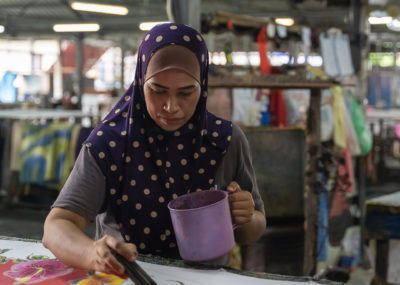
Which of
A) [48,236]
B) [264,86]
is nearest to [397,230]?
[264,86]

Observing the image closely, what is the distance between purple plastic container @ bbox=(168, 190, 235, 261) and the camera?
1.13 meters

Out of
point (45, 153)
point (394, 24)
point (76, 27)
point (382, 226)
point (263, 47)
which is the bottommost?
point (45, 153)

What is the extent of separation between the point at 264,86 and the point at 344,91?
212 centimetres

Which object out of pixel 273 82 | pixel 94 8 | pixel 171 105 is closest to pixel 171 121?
pixel 171 105

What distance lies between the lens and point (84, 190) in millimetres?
1343

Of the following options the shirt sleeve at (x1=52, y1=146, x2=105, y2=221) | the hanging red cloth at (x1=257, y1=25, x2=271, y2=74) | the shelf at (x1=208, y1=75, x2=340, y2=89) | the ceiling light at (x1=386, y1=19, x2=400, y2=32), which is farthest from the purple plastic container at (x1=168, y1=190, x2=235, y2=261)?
the ceiling light at (x1=386, y1=19, x2=400, y2=32)

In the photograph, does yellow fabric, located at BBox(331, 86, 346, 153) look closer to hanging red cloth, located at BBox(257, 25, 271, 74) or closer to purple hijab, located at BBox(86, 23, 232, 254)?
hanging red cloth, located at BBox(257, 25, 271, 74)

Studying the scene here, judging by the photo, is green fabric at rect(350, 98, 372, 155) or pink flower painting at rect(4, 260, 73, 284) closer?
pink flower painting at rect(4, 260, 73, 284)

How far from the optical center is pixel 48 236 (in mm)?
1245

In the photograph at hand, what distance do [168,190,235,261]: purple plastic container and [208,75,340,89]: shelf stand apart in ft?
4.96

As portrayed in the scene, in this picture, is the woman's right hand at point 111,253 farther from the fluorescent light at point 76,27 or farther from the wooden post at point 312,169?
the fluorescent light at point 76,27

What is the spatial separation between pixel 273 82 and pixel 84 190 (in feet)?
5.11

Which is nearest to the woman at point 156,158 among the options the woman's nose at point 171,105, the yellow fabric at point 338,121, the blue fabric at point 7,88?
the woman's nose at point 171,105

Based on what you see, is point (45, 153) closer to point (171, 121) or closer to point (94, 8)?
point (94, 8)
